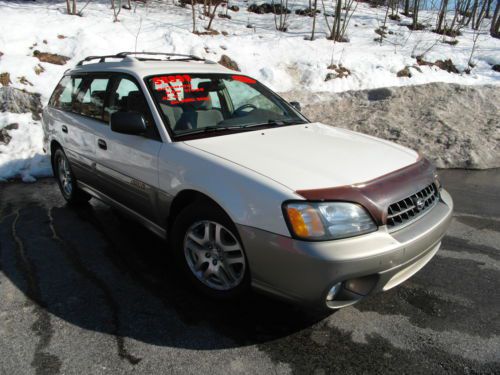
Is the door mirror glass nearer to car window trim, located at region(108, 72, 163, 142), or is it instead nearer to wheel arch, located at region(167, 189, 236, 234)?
car window trim, located at region(108, 72, 163, 142)

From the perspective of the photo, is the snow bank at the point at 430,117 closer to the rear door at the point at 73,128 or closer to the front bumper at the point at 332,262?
the front bumper at the point at 332,262

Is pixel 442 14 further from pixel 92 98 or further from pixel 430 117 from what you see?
pixel 92 98

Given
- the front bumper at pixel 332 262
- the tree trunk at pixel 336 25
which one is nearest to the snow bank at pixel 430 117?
the tree trunk at pixel 336 25

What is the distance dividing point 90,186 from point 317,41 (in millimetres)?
9842

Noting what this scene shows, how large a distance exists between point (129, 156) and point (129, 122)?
397 mm

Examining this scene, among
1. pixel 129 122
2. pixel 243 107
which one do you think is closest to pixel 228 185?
pixel 129 122

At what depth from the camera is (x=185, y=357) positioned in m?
2.35

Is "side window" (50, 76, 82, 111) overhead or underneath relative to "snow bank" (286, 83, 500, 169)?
overhead

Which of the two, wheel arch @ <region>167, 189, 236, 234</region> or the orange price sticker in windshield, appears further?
the orange price sticker in windshield

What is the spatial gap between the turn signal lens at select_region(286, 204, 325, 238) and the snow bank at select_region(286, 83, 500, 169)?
17.0ft

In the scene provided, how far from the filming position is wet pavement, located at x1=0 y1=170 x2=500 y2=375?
2301mm

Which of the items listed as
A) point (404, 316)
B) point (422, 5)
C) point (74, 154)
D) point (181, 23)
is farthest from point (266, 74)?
point (422, 5)

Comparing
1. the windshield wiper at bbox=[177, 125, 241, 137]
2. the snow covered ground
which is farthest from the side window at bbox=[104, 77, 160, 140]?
the snow covered ground

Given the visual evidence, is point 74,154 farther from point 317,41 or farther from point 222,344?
point 317,41
